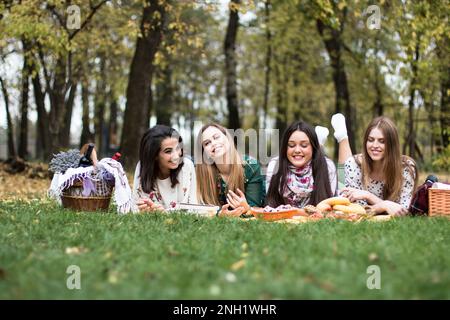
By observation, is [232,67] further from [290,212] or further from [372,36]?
[290,212]

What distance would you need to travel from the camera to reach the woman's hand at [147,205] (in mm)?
6738

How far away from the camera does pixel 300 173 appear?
23.2ft

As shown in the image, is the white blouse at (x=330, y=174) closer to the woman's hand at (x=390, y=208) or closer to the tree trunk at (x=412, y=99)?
the woman's hand at (x=390, y=208)

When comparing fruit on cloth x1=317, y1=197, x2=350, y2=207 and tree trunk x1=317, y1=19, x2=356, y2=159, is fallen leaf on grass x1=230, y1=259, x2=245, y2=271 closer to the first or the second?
fruit on cloth x1=317, y1=197, x2=350, y2=207

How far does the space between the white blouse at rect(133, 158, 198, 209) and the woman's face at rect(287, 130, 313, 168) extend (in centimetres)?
119

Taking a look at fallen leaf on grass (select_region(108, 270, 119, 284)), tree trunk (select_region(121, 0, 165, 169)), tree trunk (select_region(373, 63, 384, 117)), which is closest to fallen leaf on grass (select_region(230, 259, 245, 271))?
Result: fallen leaf on grass (select_region(108, 270, 119, 284))

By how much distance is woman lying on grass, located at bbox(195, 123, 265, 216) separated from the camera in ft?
22.7

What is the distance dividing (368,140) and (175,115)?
29.5 m

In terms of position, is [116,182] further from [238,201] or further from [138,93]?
[138,93]

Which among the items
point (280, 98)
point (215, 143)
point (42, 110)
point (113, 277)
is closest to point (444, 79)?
point (280, 98)

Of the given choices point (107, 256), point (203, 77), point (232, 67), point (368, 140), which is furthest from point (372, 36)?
point (107, 256)

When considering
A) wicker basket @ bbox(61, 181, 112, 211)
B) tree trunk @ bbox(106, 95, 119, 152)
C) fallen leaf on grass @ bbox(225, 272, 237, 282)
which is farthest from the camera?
→ tree trunk @ bbox(106, 95, 119, 152)

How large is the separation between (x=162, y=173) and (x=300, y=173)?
5.35 feet
